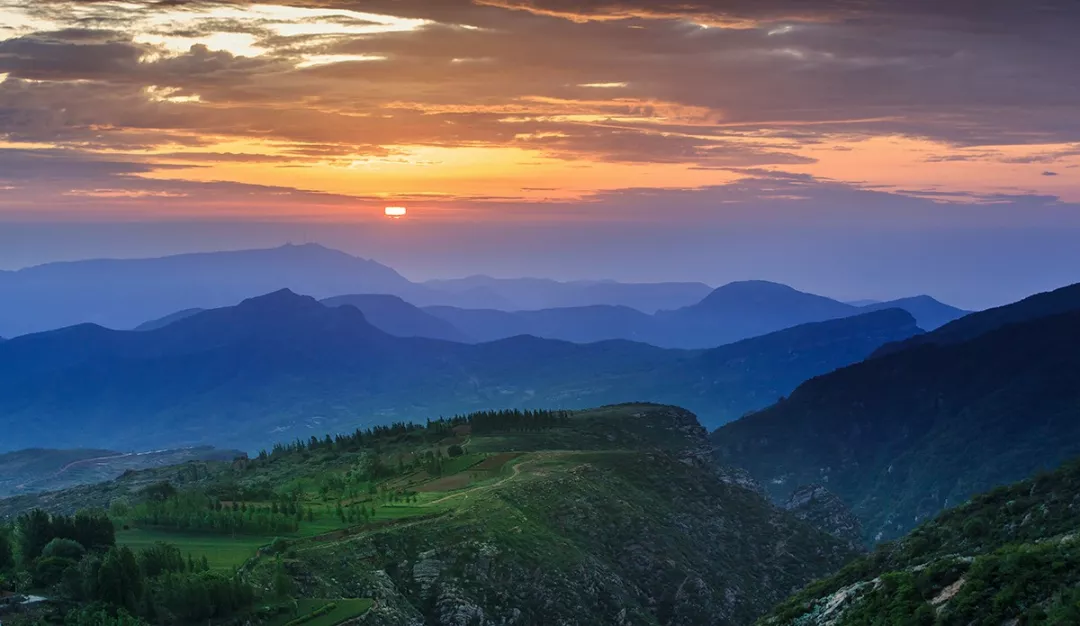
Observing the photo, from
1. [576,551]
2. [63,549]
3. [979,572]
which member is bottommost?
[576,551]

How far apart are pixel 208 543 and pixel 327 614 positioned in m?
26.9

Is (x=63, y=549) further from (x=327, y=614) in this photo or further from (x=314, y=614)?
(x=327, y=614)

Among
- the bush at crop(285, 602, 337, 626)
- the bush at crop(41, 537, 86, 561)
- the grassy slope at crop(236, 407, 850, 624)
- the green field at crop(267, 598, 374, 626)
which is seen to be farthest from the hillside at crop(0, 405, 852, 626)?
the bush at crop(41, 537, 86, 561)

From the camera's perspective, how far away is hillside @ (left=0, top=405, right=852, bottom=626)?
93.4 meters

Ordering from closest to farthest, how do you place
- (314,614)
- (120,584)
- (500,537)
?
(120,584), (314,614), (500,537)

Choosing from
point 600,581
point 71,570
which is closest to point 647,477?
point 600,581

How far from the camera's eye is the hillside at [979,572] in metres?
47.8

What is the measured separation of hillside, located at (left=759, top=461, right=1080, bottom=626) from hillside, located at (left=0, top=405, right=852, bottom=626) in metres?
30.9

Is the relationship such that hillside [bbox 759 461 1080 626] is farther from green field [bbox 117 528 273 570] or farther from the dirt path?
the dirt path

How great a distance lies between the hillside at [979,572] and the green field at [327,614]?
30679 mm

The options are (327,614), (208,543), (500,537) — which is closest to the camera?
(327,614)

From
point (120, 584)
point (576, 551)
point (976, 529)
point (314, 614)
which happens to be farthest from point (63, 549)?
point (976, 529)

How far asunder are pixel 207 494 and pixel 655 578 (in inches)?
2268

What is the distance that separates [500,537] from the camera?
107750 mm
